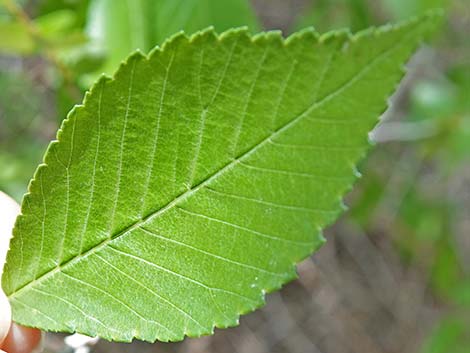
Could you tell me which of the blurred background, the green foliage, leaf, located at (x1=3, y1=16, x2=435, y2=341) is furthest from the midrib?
the green foliage

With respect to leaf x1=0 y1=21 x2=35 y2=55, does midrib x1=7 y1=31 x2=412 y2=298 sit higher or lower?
lower

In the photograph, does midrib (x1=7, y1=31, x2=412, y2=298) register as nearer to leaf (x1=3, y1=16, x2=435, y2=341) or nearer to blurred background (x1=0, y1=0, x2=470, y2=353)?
leaf (x1=3, y1=16, x2=435, y2=341)

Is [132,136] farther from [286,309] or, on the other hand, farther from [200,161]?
[286,309]

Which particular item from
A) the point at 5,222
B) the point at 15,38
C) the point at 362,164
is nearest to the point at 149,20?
the point at 15,38

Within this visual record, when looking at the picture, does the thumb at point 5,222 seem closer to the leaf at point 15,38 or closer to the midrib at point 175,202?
the midrib at point 175,202

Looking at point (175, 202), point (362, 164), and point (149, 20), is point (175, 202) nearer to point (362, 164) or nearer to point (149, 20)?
point (149, 20)

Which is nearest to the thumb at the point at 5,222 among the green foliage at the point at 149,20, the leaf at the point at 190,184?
the leaf at the point at 190,184
